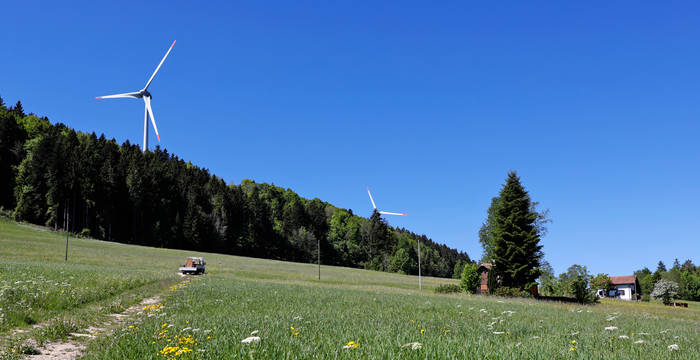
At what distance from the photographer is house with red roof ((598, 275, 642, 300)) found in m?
114

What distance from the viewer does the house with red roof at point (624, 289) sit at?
375 feet

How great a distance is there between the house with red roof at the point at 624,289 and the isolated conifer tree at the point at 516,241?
85.8m

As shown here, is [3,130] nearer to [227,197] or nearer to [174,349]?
[227,197]

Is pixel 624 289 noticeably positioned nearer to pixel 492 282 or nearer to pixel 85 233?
pixel 492 282

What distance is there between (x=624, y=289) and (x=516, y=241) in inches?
3778

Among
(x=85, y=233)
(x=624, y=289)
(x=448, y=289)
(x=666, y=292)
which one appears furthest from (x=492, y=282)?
(x=624, y=289)

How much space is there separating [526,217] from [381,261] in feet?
374

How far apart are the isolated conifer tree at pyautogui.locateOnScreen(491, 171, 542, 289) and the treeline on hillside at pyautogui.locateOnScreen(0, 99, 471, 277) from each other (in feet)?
117

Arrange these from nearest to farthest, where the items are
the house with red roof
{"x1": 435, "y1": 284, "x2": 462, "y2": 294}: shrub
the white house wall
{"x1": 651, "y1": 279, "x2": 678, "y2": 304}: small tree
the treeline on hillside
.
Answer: {"x1": 435, "y1": 284, "x2": 462, "y2": 294}: shrub
{"x1": 651, "y1": 279, "x2": 678, "y2": 304}: small tree
the treeline on hillside
the house with red roof
the white house wall

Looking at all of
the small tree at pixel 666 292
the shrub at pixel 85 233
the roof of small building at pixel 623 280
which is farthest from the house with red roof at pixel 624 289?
the shrub at pixel 85 233

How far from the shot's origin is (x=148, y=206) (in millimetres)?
114625

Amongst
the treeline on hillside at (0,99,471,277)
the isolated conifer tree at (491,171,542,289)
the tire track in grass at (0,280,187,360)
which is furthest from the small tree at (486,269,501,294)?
the tire track in grass at (0,280,187,360)

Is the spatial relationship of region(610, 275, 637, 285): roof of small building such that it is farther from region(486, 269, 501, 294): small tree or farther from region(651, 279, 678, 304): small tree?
region(486, 269, 501, 294): small tree

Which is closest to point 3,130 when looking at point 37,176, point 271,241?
point 37,176
